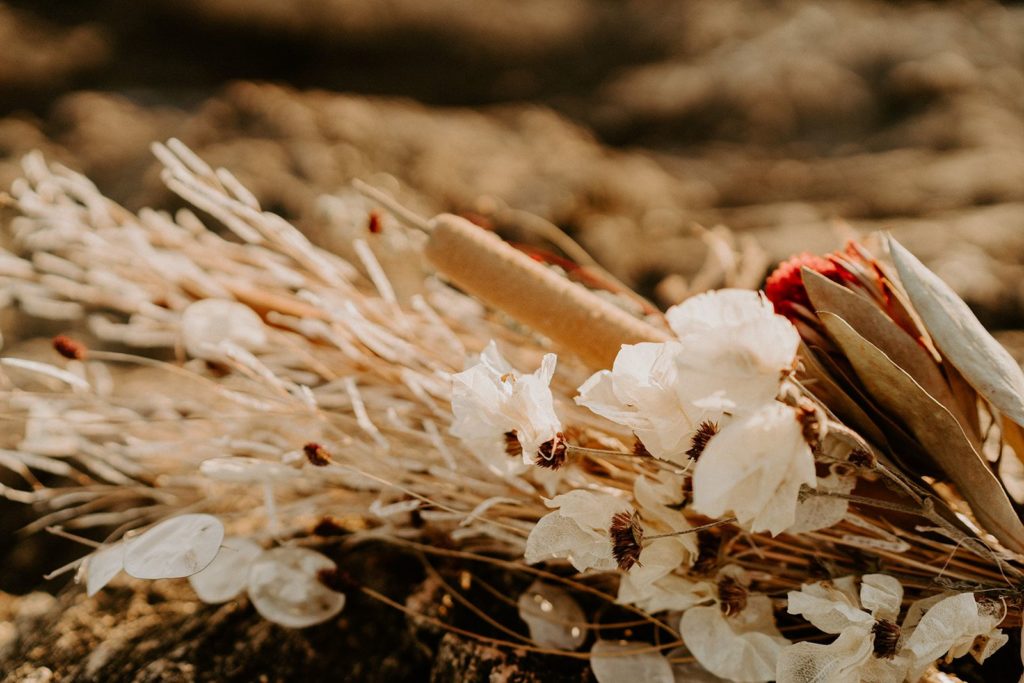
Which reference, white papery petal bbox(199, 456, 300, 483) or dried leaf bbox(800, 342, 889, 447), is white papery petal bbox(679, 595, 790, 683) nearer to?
dried leaf bbox(800, 342, 889, 447)

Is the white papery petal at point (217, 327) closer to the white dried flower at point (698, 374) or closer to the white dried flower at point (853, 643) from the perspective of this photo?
the white dried flower at point (698, 374)

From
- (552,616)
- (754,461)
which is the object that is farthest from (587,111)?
(754,461)

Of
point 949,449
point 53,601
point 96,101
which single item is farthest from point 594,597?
point 96,101

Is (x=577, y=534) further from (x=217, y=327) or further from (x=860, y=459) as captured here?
(x=217, y=327)

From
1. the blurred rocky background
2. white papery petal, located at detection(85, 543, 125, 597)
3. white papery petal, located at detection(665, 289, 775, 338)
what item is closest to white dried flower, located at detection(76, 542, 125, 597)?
white papery petal, located at detection(85, 543, 125, 597)

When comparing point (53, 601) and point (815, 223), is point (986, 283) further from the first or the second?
point (53, 601)

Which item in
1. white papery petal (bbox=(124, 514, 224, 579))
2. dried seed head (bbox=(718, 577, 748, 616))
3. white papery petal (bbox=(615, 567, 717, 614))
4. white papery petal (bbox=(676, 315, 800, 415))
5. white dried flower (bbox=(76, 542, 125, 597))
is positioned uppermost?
white papery petal (bbox=(676, 315, 800, 415))
